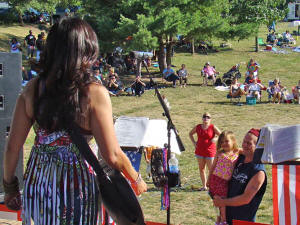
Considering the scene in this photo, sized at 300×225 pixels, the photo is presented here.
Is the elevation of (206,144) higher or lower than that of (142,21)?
lower

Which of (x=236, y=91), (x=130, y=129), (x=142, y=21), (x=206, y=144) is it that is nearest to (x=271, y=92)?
(x=236, y=91)

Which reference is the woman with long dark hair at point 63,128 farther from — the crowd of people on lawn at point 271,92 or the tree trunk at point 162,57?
the tree trunk at point 162,57

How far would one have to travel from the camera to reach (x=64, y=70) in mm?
2100

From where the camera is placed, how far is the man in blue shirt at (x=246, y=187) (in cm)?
417

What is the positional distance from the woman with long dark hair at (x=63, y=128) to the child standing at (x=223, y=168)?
8.42 feet

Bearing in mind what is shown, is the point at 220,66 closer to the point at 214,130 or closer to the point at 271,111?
the point at 271,111

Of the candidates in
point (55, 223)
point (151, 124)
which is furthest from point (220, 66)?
point (55, 223)

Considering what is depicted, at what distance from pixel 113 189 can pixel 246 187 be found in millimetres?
2328

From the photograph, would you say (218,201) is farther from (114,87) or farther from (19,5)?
(19,5)

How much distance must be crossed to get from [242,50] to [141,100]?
1802cm

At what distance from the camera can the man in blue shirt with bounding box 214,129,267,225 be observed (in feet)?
13.7

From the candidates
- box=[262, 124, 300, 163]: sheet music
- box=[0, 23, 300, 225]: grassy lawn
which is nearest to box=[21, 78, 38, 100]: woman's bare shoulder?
box=[262, 124, 300, 163]: sheet music

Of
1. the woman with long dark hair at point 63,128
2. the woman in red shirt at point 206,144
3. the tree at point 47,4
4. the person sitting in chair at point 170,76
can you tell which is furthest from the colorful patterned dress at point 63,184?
the tree at point 47,4

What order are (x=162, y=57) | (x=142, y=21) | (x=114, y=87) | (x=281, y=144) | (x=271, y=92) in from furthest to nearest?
1. (x=162, y=57)
2. (x=142, y=21)
3. (x=114, y=87)
4. (x=271, y=92)
5. (x=281, y=144)
